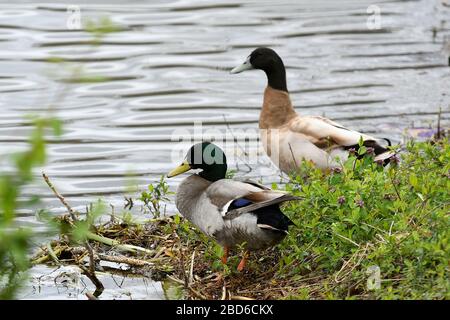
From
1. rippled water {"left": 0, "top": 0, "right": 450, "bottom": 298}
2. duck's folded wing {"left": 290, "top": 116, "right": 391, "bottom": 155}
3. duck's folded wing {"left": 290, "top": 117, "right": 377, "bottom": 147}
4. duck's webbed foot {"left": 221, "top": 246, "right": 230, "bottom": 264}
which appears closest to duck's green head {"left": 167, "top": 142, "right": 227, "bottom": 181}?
duck's webbed foot {"left": 221, "top": 246, "right": 230, "bottom": 264}

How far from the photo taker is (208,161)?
5.53 metres

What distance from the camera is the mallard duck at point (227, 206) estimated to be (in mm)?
4891

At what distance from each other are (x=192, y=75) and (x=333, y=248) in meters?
6.85

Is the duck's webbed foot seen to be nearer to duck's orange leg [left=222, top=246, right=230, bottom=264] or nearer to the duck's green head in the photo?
duck's orange leg [left=222, top=246, right=230, bottom=264]

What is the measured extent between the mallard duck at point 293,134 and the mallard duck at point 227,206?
127 cm

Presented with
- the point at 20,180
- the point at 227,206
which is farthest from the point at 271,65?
the point at 20,180

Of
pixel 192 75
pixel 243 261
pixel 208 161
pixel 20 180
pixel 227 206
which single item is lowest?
pixel 243 261

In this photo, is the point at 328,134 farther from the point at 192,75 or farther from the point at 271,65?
the point at 192,75

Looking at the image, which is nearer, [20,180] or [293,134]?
[20,180]

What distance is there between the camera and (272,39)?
12.8 meters

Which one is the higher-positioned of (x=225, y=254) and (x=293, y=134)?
(x=293, y=134)

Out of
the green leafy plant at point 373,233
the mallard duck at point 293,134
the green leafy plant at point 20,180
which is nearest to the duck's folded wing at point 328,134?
the mallard duck at point 293,134
